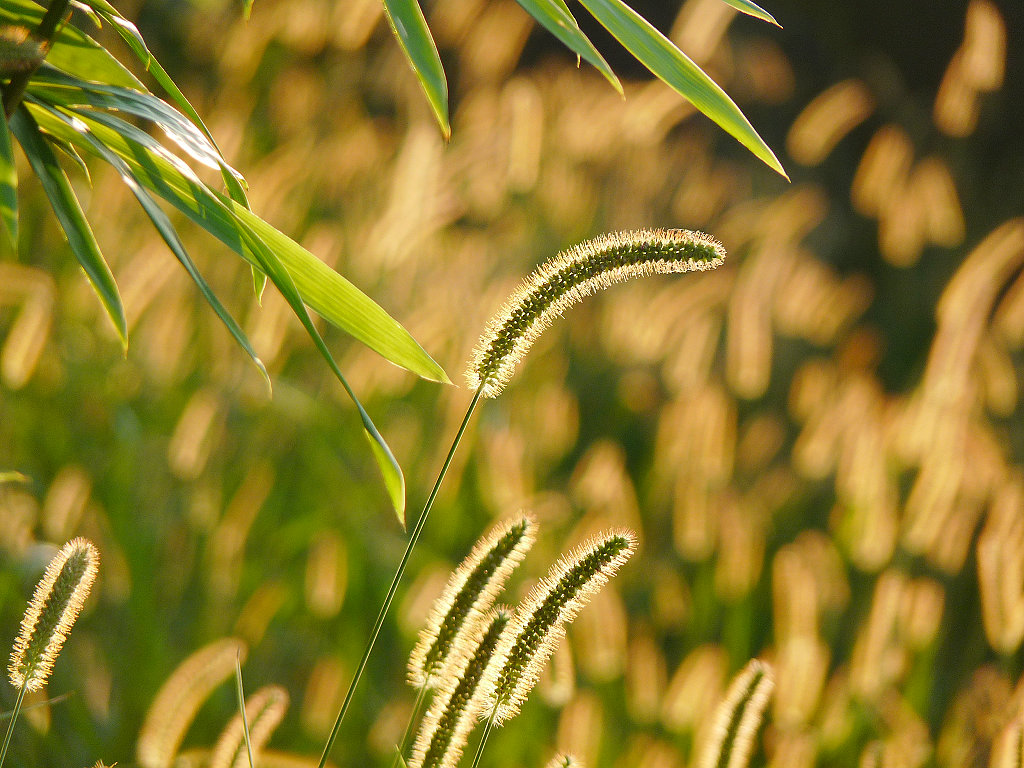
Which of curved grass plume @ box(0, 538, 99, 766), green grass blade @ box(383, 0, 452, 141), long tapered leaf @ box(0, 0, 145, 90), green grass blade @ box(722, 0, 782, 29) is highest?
green grass blade @ box(722, 0, 782, 29)

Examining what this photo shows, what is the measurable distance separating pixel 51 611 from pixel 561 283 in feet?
1.37

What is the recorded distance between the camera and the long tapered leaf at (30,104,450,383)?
2.20 ft

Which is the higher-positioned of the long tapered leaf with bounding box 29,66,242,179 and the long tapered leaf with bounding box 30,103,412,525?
the long tapered leaf with bounding box 29,66,242,179

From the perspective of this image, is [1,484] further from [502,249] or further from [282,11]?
[502,249]

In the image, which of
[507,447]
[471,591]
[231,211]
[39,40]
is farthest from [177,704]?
[507,447]

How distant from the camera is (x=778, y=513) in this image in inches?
94.6

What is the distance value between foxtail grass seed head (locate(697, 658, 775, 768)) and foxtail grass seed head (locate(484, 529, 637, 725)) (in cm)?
20

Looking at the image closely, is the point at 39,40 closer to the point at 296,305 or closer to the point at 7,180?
the point at 7,180

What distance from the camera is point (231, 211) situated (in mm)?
646

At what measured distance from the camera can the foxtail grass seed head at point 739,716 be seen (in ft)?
2.39

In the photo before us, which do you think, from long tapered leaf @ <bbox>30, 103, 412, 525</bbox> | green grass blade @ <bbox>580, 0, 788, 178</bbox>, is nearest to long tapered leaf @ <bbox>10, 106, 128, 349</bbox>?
long tapered leaf @ <bbox>30, 103, 412, 525</bbox>

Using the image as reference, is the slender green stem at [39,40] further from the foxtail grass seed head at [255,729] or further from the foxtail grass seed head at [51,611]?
the foxtail grass seed head at [255,729]

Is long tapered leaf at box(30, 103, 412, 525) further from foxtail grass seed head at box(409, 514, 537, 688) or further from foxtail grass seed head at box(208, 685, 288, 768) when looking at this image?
foxtail grass seed head at box(208, 685, 288, 768)

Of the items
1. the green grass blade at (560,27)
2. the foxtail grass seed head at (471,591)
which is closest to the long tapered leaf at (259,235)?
the foxtail grass seed head at (471,591)
